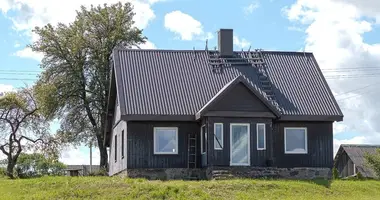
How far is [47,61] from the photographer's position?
50.2m

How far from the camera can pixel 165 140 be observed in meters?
34.8

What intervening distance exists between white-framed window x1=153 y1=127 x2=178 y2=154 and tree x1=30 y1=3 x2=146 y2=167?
14.8 meters

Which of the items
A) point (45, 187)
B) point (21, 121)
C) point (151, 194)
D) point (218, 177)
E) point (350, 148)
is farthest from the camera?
point (350, 148)

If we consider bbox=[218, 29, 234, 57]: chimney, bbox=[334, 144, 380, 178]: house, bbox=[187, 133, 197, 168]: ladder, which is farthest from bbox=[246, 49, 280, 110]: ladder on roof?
bbox=[334, 144, 380, 178]: house

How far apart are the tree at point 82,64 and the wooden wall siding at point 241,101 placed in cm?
1660

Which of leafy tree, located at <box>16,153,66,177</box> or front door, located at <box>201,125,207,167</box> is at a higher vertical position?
front door, located at <box>201,125,207,167</box>

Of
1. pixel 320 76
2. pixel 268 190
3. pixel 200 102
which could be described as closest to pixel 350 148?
pixel 320 76

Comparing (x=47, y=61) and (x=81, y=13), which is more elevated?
(x=81, y=13)

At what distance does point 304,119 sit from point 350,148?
77.8 ft

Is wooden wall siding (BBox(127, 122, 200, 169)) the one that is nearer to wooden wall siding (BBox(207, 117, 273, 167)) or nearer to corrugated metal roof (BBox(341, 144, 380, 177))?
wooden wall siding (BBox(207, 117, 273, 167))

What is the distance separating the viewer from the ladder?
34719 millimetres

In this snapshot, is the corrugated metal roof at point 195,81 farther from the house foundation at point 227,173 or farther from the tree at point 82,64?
the tree at point 82,64

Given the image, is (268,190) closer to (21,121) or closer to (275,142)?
(275,142)

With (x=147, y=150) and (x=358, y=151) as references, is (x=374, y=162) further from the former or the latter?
(x=358, y=151)
